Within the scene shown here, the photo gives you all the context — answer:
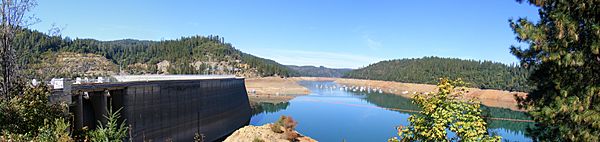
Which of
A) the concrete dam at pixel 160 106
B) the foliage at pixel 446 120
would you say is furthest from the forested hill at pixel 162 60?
the foliage at pixel 446 120

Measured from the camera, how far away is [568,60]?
10.3 m

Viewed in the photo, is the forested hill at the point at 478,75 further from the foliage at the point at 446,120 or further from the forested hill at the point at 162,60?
the foliage at the point at 446,120

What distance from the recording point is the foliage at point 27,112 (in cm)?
1008

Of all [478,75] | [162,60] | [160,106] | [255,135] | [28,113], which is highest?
[162,60]

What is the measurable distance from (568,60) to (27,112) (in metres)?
14.6

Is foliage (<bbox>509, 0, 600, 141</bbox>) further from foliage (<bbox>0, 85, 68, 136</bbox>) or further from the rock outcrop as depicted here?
the rock outcrop

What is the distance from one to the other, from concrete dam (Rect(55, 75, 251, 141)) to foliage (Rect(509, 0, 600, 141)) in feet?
51.0

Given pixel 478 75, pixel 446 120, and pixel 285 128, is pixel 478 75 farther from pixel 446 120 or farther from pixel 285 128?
pixel 446 120

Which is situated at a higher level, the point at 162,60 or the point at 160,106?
the point at 162,60

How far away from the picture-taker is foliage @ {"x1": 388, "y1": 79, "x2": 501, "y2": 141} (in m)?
8.20

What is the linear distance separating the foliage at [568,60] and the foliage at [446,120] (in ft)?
11.1

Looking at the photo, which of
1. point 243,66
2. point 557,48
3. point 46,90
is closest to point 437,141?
point 557,48

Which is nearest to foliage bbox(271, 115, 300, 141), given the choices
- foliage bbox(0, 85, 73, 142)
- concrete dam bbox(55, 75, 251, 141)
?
concrete dam bbox(55, 75, 251, 141)

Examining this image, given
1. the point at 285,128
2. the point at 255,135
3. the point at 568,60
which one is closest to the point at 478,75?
the point at 285,128
